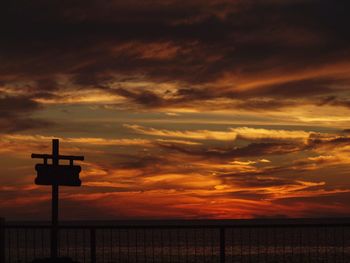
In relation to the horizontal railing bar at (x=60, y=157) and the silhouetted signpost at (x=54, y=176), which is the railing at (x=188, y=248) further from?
the horizontal railing bar at (x=60, y=157)

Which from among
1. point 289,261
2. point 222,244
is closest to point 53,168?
point 222,244

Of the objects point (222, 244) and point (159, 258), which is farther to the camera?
point (159, 258)

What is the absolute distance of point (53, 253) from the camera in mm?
14781

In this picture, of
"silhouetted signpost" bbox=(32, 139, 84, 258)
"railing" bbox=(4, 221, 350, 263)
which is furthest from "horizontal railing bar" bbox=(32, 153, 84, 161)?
"railing" bbox=(4, 221, 350, 263)

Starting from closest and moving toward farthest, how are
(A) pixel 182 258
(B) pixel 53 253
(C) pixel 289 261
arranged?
(B) pixel 53 253 < (C) pixel 289 261 < (A) pixel 182 258

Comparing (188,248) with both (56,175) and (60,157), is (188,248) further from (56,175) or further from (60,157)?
(56,175)

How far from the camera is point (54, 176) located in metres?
15.0

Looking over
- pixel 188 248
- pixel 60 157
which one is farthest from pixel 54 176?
pixel 188 248

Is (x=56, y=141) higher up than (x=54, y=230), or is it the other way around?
(x=56, y=141)

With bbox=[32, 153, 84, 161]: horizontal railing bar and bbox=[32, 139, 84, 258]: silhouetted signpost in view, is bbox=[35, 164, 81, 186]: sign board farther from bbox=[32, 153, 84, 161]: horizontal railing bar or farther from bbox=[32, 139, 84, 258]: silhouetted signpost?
bbox=[32, 153, 84, 161]: horizontal railing bar

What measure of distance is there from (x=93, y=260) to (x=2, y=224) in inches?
92.4

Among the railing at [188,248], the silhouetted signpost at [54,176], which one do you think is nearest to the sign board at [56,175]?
the silhouetted signpost at [54,176]

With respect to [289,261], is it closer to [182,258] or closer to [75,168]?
[182,258]

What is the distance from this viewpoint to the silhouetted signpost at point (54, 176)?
48.9 feet
